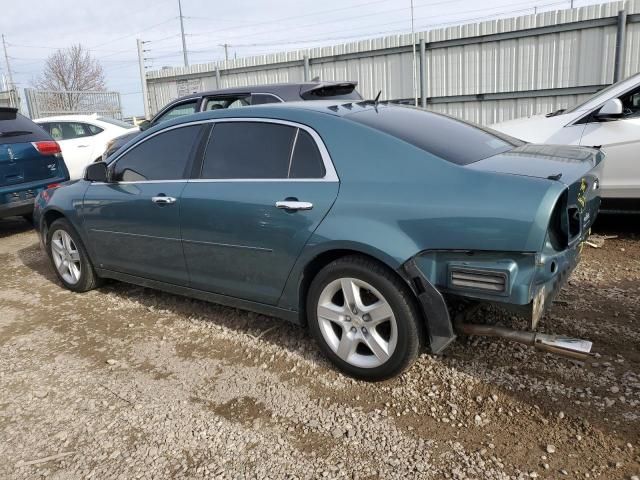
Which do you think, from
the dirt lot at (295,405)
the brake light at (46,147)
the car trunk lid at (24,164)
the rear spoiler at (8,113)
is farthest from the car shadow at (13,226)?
the dirt lot at (295,405)

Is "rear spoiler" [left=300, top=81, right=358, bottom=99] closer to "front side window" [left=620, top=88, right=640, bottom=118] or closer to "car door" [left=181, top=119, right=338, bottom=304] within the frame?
"car door" [left=181, top=119, right=338, bottom=304]

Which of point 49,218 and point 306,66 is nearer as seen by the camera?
point 49,218

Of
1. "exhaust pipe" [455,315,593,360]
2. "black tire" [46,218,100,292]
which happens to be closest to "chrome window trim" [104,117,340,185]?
"black tire" [46,218,100,292]

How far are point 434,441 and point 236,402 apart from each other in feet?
3.64

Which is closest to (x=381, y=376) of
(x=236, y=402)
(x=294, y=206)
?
(x=236, y=402)

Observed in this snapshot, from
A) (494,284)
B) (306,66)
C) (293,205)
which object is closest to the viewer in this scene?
(494,284)

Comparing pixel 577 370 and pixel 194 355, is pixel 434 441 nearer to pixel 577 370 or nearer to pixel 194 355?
pixel 577 370

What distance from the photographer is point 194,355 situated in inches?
142

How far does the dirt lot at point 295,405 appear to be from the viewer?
2.46 metres

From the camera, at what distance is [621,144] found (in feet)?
16.8

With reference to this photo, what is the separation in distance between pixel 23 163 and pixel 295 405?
605 centimetres

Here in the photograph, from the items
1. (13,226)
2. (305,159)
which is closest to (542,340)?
(305,159)

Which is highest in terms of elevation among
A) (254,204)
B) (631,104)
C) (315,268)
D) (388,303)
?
(631,104)

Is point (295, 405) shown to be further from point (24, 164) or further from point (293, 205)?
point (24, 164)
